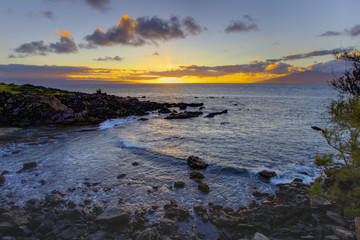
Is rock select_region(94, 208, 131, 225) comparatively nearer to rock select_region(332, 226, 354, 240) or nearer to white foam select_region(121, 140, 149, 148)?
rock select_region(332, 226, 354, 240)

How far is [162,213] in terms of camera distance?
870 cm

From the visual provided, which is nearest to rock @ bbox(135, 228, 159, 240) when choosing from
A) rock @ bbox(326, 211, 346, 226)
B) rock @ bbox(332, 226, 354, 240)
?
rock @ bbox(332, 226, 354, 240)

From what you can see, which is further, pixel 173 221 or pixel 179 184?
pixel 179 184

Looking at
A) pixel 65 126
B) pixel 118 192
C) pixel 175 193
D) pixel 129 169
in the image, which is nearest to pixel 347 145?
pixel 175 193

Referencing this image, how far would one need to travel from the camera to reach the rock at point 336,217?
7184mm

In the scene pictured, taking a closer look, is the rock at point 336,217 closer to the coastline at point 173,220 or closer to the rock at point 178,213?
the coastline at point 173,220

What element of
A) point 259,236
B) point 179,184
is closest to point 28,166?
A: point 179,184

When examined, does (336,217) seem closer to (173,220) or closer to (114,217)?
(173,220)

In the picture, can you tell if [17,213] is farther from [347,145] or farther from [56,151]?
[347,145]

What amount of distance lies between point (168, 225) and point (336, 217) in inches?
256

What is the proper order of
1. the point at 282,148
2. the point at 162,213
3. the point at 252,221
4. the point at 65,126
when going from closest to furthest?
the point at 252,221 → the point at 162,213 → the point at 282,148 → the point at 65,126

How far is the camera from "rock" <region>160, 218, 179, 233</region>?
7.47 metres

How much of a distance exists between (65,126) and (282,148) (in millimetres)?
28048

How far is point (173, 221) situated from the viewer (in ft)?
26.0
